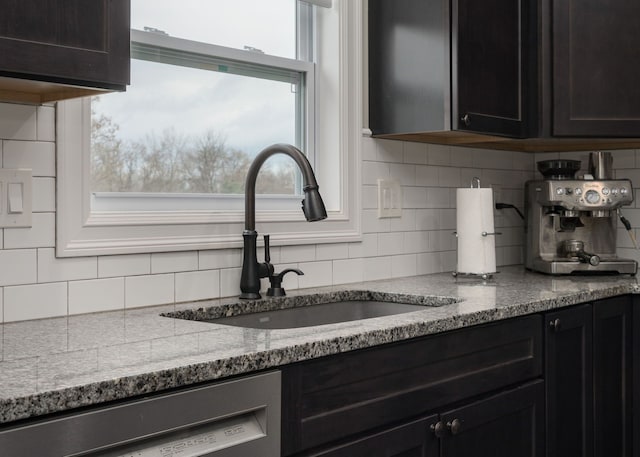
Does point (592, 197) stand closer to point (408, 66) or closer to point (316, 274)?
point (408, 66)

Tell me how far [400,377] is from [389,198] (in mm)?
1078

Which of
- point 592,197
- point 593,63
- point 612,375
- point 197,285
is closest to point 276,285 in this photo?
point 197,285

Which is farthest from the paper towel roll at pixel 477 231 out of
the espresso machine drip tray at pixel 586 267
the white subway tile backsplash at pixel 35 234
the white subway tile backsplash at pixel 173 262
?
the white subway tile backsplash at pixel 35 234

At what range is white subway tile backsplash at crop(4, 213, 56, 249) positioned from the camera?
68.7 inches

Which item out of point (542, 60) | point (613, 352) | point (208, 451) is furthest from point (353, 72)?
point (208, 451)

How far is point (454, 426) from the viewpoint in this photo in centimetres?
190

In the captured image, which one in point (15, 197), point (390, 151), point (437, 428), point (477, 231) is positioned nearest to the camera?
point (15, 197)

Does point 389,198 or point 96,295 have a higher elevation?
point 389,198

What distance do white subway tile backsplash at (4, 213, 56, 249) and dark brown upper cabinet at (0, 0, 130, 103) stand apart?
0.32m

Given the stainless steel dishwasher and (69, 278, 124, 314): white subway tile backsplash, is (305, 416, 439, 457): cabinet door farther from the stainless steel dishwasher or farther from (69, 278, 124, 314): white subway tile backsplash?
(69, 278, 124, 314): white subway tile backsplash

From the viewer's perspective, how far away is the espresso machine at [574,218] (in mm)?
2848

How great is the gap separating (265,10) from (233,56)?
23cm

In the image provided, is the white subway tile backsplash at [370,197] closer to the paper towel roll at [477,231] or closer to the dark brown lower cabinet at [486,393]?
the paper towel roll at [477,231]

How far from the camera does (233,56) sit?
2.38 metres
